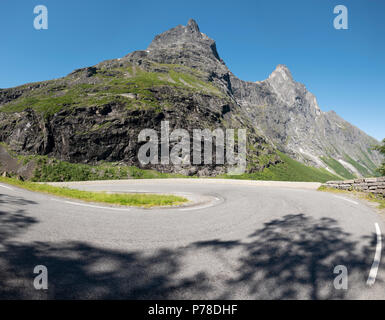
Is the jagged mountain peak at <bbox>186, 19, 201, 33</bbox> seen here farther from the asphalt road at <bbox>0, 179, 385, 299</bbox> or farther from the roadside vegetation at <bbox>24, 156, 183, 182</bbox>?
the asphalt road at <bbox>0, 179, 385, 299</bbox>

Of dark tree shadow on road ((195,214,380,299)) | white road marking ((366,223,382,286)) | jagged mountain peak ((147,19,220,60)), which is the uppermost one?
jagged mountain peak ((147,19,220,60))

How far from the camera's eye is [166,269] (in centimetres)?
338

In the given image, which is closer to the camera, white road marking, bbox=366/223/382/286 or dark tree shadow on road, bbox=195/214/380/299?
dark tree shadow on road, bbox=195/214/380/299

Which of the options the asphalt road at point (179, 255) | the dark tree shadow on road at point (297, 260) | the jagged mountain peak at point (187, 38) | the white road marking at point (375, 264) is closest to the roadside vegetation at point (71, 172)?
the asphalt road at point (179, 255)

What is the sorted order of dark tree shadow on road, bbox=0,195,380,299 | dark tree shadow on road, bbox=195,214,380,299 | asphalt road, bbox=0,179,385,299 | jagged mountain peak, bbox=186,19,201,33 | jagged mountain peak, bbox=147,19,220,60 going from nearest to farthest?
1. dark tree shadow on road, bbox=0,195,380,299
2. asphalt road, bbox=0,179,385,299
3. dark tree shadow on road, bbox=195,214,380,299
4. jagged mountain peak, bbox=147,19,220,60
5. jagged mountain peak, bbox=186,19,201,33

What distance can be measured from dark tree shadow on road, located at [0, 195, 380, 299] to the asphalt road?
0.01 meters

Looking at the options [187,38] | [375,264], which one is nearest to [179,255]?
[375,264]

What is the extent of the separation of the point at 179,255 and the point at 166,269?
0.56 meters

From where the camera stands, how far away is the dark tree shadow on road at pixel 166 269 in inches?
107

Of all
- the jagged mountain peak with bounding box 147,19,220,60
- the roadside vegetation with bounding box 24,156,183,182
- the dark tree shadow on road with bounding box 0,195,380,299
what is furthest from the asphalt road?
the jagged mountain peak with bounding box 147,19,220,60

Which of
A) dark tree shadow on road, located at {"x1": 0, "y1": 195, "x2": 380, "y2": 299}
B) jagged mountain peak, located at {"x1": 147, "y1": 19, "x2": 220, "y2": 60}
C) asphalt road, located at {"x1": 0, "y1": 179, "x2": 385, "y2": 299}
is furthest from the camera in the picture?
jagged mountain peak, located at {"x1": 147, "y1": 19, "x2": 220, "y2": 60}

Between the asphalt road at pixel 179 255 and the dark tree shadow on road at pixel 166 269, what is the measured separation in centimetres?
1

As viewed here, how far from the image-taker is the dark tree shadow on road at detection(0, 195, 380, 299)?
272cm

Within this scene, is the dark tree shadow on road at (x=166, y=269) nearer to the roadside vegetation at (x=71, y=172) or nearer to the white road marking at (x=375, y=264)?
the white road marking at (x=375, y=264)
